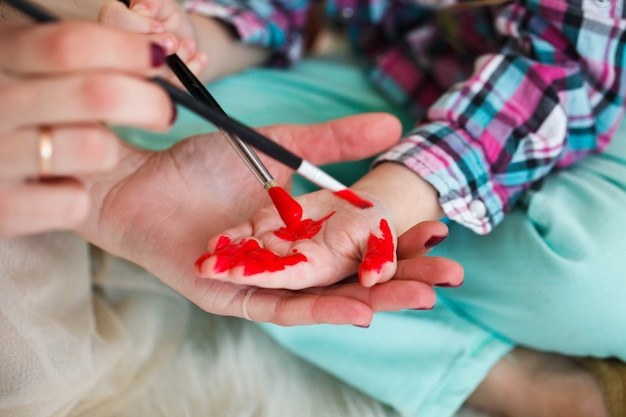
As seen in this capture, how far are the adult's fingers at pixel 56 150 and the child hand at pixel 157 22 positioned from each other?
0.17m

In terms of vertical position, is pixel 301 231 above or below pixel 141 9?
below

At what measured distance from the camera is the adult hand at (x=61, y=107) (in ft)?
1.07

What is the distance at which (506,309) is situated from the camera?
1.94 feet

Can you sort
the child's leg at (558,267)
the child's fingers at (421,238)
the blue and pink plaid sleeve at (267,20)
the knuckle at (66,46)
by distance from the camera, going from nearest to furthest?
1. the knuckle at (66,46)
2. the child's fingers at (421,238)
3. the child's leg at (558,267)
4. the blue and pink plaid sleeve at (267,20)

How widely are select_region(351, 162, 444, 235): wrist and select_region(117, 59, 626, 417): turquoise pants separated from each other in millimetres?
90

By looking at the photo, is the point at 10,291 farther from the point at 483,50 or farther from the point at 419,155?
the point at 483,50

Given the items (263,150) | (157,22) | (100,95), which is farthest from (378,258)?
(157,22)

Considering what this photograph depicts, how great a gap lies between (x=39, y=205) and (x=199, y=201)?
19cm

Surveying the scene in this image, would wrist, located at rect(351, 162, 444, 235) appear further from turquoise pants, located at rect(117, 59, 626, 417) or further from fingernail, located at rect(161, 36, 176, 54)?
fingernail, located at rect(161, 36, 176, 54)

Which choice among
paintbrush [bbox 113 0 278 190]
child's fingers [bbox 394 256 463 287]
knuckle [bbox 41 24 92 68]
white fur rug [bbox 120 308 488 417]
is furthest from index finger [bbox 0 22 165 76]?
white fur rug [bbox 120 308 488 417]

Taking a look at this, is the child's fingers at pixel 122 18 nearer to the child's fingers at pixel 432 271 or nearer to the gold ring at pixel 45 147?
the gold ring at pixel 45 147

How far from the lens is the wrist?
1.72ft

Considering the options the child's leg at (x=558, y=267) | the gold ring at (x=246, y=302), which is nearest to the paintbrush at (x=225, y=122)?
the gold ring at (x=246, y=302)

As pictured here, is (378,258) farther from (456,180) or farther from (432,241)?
(456,180)
